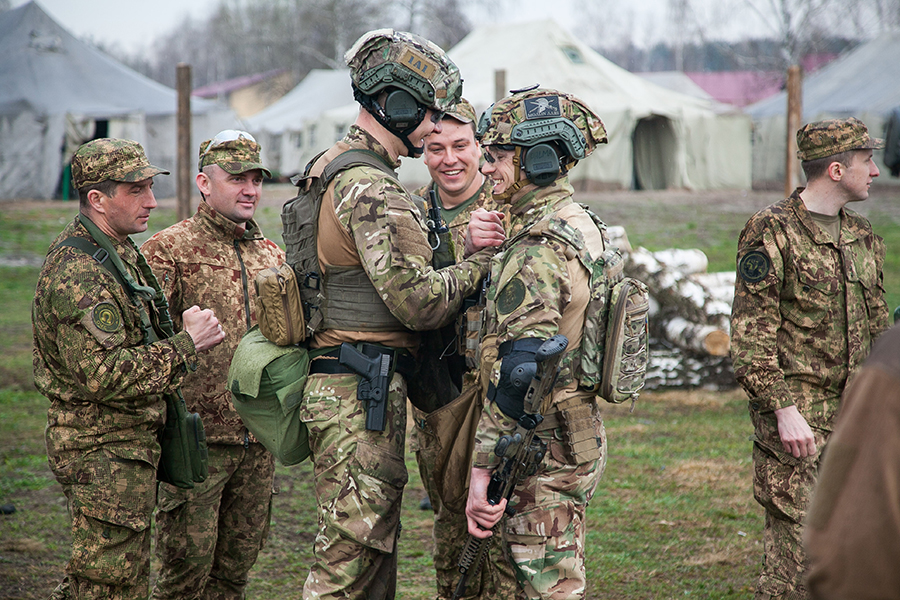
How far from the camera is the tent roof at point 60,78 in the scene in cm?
2228

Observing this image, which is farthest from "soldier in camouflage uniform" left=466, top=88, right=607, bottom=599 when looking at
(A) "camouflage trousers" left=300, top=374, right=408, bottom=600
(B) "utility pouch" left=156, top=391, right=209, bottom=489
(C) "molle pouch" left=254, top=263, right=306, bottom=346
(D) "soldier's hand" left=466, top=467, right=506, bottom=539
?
(B) "utility pouch" left=156, top=391, right=209, bottom=489

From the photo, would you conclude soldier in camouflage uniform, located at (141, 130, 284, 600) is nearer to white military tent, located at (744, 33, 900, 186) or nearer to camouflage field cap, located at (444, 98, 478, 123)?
camouflage field cap, located at (444, 98, 478, 123)

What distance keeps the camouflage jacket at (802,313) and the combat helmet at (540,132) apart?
1.19 meters

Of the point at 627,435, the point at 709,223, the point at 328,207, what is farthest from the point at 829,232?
the point at 709,223

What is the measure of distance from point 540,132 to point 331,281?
98 cm

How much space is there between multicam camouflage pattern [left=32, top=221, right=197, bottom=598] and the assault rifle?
1432 millimetres

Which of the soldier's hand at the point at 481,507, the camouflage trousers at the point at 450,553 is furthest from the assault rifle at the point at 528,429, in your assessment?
the camouflage trousers at the point at 450,553

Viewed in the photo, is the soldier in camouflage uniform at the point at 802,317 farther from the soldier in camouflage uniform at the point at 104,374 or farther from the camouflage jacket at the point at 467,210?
the soldier in camouflage uniform at the point at 104,374

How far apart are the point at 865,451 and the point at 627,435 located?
6.29 m

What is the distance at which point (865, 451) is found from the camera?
1454 mm

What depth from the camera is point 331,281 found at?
3281 millimetres

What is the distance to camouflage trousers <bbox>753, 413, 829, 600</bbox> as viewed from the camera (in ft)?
12.3

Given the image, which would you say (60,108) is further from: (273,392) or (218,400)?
(273,392)

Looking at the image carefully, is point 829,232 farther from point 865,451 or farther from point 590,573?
point 865,451
